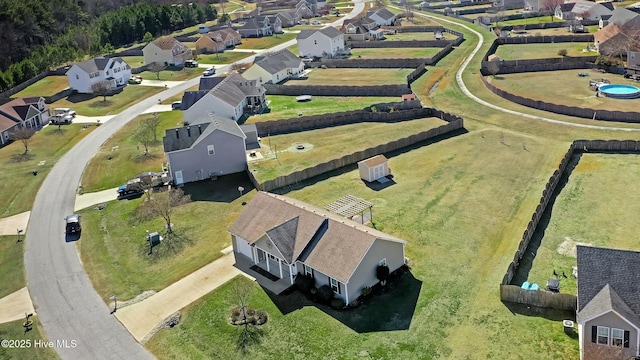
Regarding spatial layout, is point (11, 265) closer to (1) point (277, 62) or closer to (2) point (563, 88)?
(1) point (277, 62)

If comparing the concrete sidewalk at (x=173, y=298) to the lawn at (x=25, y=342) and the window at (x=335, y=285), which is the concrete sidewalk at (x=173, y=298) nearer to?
the lawn at (x=25, y=342)

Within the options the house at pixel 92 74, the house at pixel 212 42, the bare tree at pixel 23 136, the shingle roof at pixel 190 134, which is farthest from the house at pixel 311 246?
the house at pixel 212 42

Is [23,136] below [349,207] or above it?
below

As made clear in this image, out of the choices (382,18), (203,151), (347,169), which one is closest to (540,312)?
(347,169)

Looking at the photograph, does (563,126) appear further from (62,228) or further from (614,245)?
Answer: (62,228)

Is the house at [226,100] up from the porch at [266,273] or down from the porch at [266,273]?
up

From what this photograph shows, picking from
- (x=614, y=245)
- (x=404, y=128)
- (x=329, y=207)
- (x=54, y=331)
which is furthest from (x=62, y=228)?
(x=614, y=245)
